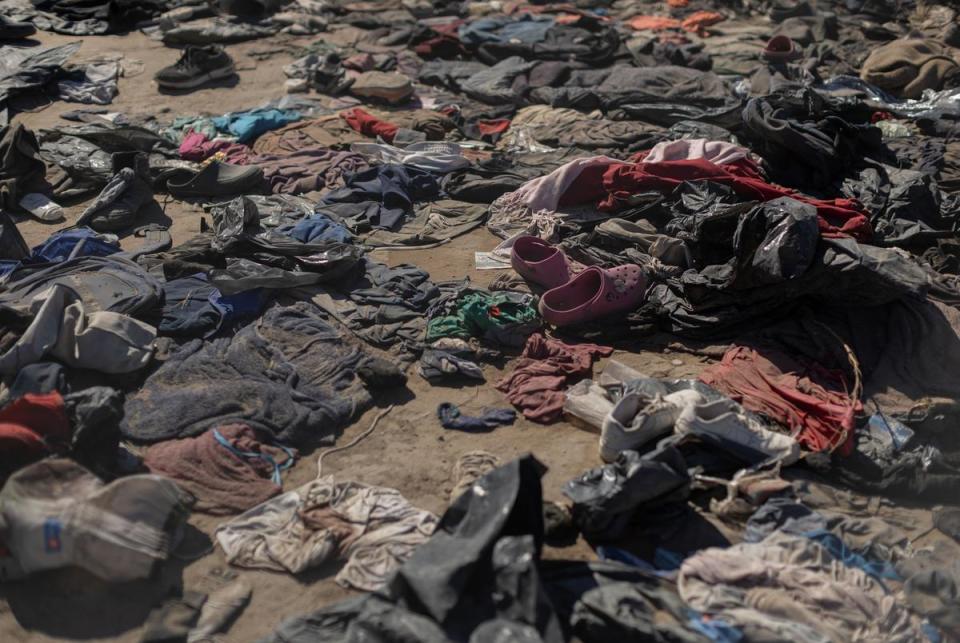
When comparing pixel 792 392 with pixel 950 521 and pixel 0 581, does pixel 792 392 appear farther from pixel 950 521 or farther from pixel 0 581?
pixel 0 581

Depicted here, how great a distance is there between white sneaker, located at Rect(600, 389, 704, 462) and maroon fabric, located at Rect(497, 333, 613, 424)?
503mm

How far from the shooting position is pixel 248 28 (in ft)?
38.8

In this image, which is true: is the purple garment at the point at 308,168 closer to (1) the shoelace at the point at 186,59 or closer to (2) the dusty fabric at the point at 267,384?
(2) the dusty fabric at the point at 267,384

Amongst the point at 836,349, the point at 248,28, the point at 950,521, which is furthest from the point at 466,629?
the point at 248,28

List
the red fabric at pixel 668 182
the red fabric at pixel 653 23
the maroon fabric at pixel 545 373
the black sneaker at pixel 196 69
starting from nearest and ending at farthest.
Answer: the maroon fabric at pixel 545 373 < the red fabric at pixel 668 182 < the black sneaker at pixel 196 69 < the red fabric at pixel 653 23

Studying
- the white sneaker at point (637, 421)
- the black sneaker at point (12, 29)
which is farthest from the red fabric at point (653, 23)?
the white sneaker at point (637, 421)

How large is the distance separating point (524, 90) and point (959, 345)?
5.75 metres

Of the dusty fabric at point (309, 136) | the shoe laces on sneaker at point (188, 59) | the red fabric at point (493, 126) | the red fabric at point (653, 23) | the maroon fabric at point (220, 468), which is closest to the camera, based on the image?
the maroon fabric at point (220, 468)

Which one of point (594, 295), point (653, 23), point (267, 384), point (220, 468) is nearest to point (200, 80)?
point (653, 23)

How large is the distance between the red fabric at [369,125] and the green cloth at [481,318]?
3.37 meters

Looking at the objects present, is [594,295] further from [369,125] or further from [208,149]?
[208,149]

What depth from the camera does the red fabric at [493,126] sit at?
351 inches

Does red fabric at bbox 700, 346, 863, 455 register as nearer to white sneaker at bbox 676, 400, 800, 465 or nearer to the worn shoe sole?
white sneaker at bbox 676, 400, 800, 465

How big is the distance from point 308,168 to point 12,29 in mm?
5433
